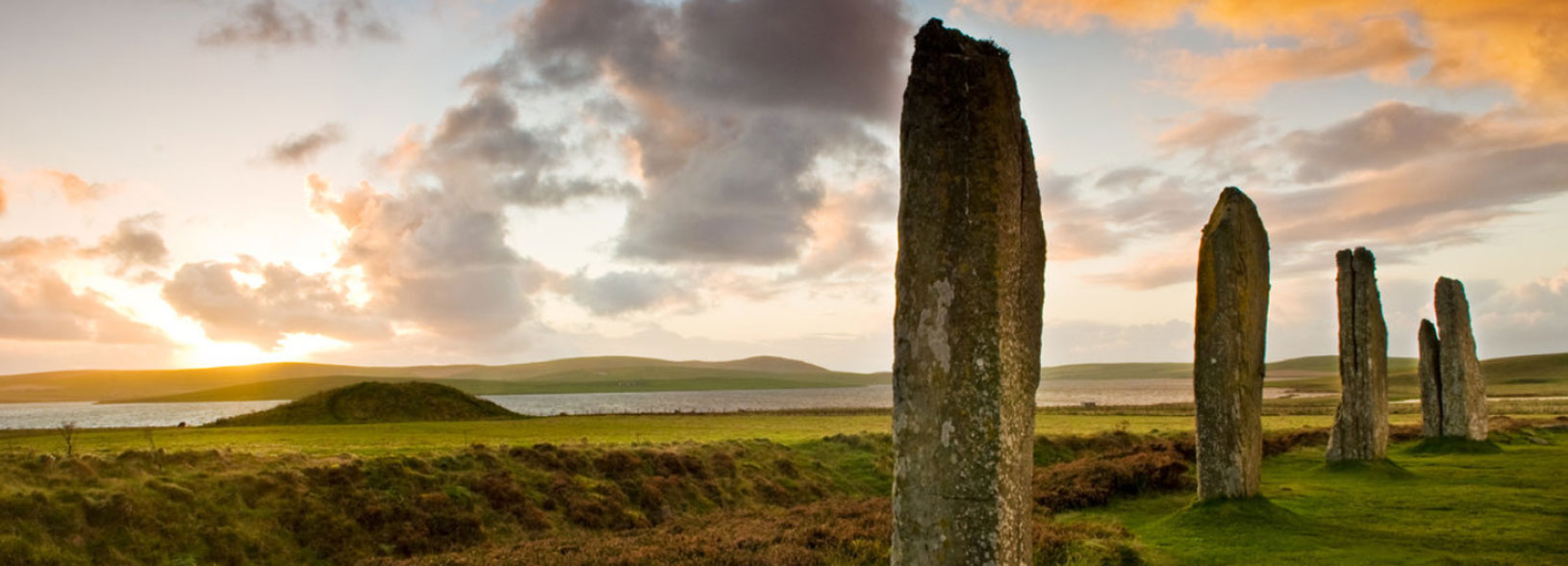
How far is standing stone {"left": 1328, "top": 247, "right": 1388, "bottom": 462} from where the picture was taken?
21219mm

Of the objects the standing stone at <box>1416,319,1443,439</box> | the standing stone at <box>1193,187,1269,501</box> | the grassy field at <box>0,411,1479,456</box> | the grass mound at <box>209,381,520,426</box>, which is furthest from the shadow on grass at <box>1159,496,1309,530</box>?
the grass mound at <box>209,381,520,426</box>

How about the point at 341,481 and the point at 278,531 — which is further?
the point at 341,481

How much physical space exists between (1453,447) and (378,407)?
5350 cm

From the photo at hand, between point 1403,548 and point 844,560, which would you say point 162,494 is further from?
point 1403,548

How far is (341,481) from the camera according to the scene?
18.2 meters

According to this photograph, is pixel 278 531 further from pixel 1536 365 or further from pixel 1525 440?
pixel 1536 365

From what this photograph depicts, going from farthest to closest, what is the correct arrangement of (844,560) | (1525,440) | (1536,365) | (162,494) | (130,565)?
(1536,365)
(1525,440)
(162,494)
(130,565)
(844,560)

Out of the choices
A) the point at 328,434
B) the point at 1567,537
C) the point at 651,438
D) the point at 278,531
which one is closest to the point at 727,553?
the point at 278,531

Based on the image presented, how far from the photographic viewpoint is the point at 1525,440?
89.1ft

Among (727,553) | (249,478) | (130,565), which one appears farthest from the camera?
(249,478)

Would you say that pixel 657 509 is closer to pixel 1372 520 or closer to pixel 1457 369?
pixel 1372 520

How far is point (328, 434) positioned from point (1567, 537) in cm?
3569

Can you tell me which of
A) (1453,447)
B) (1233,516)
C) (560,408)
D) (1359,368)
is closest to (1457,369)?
(1453,447)

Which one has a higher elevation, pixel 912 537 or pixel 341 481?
pixel 912 537
